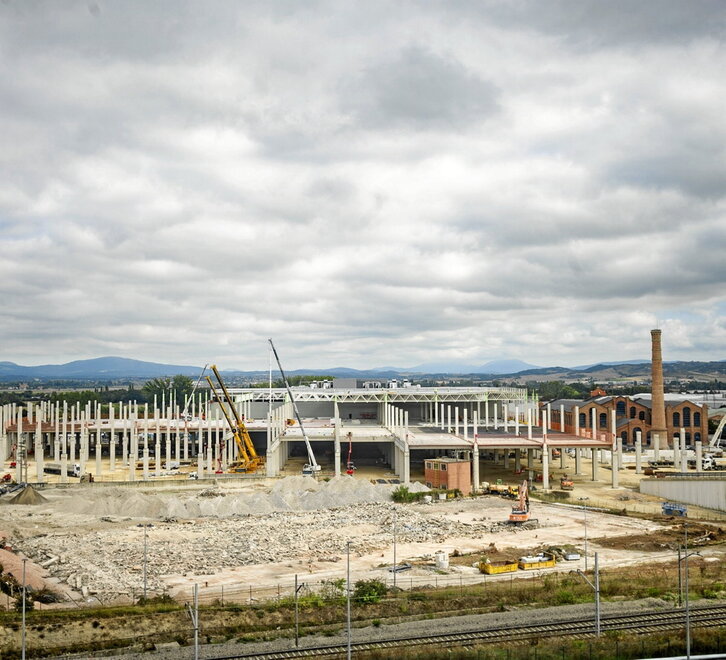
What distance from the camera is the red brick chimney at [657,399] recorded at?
3841 inches

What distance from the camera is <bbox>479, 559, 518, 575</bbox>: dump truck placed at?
3809cm

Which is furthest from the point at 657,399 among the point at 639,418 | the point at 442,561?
the point at 442,561

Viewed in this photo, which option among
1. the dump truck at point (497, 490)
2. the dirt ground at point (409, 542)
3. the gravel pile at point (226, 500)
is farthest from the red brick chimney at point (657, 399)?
the gravel pile at point (226, 500)

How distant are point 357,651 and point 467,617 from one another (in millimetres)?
6045

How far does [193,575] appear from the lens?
125ft

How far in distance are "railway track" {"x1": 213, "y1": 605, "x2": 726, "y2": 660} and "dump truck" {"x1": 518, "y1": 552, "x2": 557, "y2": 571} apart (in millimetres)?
9258

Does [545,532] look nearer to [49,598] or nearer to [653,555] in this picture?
[653,555]

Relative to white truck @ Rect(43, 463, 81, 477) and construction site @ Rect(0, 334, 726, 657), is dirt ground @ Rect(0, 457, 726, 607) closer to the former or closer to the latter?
construction site @ Rect(0, 334, 726, 657)

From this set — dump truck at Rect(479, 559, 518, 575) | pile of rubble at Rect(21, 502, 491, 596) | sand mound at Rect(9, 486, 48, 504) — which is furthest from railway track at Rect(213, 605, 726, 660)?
sand mound at Rect(9, 486, 48, 504)

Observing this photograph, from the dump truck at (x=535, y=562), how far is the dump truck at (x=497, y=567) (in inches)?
20.4

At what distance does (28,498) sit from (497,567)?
1653 inches

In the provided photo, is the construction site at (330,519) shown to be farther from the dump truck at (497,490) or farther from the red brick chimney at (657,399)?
the red brick chimney at (657,399)

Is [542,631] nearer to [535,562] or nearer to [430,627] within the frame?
[430,627]

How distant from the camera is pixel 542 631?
28078 millimetres
